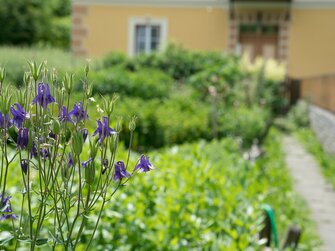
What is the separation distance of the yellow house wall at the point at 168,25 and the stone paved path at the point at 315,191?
1212 cm

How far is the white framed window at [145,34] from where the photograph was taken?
26.0 metres

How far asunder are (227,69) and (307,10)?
9.97 meters

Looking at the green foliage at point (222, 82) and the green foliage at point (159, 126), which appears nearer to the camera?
the green foliage at point (159, 126)

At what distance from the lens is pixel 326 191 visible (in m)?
9.16

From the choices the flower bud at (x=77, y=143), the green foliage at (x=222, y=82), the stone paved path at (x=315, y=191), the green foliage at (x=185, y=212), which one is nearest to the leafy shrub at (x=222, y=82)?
the green foliage at (x=222, y=82)

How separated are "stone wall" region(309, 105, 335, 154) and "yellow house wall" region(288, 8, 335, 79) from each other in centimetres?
709

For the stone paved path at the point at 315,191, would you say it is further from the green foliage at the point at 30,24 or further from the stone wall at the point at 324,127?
the green foliage at the point at 30,24

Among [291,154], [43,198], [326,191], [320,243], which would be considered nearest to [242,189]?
[320,243]

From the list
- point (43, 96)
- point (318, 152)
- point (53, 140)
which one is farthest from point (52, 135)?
point (318, 152)

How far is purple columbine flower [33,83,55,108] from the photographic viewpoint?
6.66ft

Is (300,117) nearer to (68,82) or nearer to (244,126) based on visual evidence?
(244,126)

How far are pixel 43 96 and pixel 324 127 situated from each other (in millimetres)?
13026

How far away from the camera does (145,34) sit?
26.1 meters

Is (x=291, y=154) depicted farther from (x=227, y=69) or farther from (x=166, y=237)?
(x=166, y=237)
